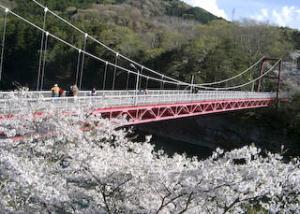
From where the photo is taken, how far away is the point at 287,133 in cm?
3744

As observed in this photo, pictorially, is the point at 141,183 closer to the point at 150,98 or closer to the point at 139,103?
the point at 139,103

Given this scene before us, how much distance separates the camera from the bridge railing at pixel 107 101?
12.5 m

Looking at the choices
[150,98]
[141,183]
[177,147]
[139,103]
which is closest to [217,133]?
[177,147]

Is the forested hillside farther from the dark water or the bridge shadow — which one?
the dark water

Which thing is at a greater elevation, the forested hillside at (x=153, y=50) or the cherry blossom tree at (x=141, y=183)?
the forested hillside at (x=153, y=50)

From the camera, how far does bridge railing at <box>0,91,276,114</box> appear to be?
41.1ft

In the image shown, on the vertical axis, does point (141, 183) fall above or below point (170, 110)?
above

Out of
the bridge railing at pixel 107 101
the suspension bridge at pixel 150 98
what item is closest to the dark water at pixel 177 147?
the suspension bridge at pixel 150 98

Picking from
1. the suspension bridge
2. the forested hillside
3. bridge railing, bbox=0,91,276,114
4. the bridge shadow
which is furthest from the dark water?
the forested hillside

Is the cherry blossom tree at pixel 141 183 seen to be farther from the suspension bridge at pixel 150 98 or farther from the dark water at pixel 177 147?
the dark water at pixel 177 147

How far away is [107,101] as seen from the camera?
757 inches

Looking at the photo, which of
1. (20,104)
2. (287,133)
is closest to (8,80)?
(287,133)

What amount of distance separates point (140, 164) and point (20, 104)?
533cm

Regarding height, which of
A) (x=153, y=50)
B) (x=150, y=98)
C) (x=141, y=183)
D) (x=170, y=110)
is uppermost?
(x=153, y=50)
